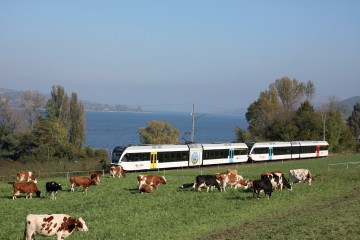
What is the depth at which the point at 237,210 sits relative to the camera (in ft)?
68.5

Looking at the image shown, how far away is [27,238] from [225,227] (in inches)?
289

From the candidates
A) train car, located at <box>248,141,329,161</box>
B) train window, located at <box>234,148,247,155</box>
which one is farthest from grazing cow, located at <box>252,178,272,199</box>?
train car, located at <box>248,141,329,161</box>

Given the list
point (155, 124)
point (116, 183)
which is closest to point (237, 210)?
point (116, 183)

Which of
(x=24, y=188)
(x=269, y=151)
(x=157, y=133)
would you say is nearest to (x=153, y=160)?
(x=269, y=151)

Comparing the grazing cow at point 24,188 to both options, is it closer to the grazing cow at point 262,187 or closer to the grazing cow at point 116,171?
the grazing cow at point 116,171

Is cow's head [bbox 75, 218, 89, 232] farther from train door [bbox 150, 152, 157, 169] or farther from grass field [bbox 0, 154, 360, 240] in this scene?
Result: train door [bbox 150, 152, 157, 169]

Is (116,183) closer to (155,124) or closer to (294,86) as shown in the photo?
(155,124)

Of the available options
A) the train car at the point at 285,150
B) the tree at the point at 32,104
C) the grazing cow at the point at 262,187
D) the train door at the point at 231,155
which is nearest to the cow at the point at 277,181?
the grazing cow at the point at 262,187

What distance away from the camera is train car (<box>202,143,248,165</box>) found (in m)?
47.6

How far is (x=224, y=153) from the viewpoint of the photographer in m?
49.3

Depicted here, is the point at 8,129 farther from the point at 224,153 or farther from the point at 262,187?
the point at 262,187

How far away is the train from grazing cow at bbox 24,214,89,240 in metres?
23.9

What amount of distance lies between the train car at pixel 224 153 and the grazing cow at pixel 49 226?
106 feet

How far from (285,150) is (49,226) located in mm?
45144
